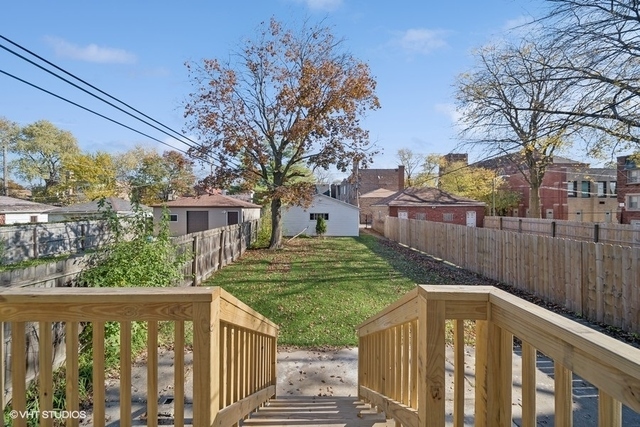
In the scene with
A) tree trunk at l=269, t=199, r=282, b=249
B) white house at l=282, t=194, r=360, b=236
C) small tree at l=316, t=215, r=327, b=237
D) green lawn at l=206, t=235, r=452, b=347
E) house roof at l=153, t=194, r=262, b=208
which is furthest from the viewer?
white house at l=282, t=194, r=360, b=236

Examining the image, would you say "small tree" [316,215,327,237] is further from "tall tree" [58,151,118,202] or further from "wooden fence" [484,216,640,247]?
"tall tree" [58,151,118,202]

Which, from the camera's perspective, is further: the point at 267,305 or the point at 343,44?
the point at 343,44

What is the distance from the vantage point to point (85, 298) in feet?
4.91

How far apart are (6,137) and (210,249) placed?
33976 mm

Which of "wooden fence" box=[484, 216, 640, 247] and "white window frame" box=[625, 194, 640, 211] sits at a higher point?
"white window frame" box=[625, 194, 640, 211]

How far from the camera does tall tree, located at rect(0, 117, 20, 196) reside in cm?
3205

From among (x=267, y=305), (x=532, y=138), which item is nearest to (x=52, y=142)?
(x=267, y=305)

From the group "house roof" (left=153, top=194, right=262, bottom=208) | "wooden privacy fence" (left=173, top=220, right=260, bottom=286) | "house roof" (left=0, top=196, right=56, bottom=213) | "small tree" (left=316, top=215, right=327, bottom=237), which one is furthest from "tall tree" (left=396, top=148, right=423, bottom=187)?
"house roof" (left=0, top=196, right=56, bottom=213)

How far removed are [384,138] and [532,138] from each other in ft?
30.9

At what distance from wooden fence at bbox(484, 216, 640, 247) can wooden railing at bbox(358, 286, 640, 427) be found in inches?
564

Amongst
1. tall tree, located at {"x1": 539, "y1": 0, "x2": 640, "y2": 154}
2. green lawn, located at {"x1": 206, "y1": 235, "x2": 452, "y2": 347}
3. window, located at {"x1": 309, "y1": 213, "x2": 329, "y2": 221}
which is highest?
tall tree, located at {"x1": 539, "y1": 0, "x2": 640, "y2": 154}

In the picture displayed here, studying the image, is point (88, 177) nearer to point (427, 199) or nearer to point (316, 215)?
point (316, 215)

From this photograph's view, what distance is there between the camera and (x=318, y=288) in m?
9.05

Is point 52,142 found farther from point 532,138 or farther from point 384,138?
point 532,138
